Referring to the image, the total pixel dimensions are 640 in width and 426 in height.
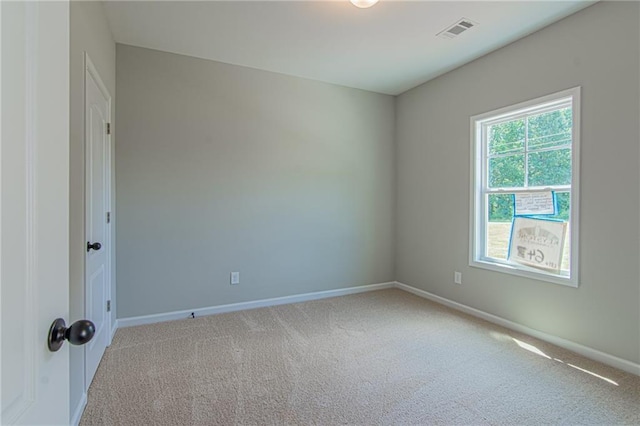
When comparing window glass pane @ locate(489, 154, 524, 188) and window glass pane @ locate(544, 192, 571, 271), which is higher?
window glass pane @ locate(489, 154, 524, 188)

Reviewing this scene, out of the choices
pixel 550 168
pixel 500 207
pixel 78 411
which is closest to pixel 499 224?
pixel 500 207

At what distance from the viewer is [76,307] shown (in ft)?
5.94

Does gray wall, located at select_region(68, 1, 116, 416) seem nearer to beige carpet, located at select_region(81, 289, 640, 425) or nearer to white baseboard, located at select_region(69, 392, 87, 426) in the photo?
white baseboard, located at select_region(69, 392, 87, 426)

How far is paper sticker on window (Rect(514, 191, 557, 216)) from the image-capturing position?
2.84 meters

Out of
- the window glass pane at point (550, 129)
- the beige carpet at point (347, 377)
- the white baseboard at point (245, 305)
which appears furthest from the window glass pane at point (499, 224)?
the white baseboard at point (245, 305)

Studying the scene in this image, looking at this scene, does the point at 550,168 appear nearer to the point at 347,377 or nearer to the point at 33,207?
the point at 347,377

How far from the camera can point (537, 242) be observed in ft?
9.69

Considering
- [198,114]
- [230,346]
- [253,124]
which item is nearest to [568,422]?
[230,346]

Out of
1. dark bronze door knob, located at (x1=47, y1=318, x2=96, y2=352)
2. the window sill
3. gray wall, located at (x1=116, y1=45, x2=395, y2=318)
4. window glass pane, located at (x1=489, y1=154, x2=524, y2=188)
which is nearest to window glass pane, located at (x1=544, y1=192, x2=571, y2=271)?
the window sill

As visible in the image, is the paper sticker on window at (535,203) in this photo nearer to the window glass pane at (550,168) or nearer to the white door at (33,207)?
the window glass pane at (550,168)

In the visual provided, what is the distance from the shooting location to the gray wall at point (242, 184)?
315 centimetres

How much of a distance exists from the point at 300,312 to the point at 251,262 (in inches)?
31.7

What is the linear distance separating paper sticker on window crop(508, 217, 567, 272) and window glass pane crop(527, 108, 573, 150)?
2.32 feet

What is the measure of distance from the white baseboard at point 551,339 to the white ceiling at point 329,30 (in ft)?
8.95
